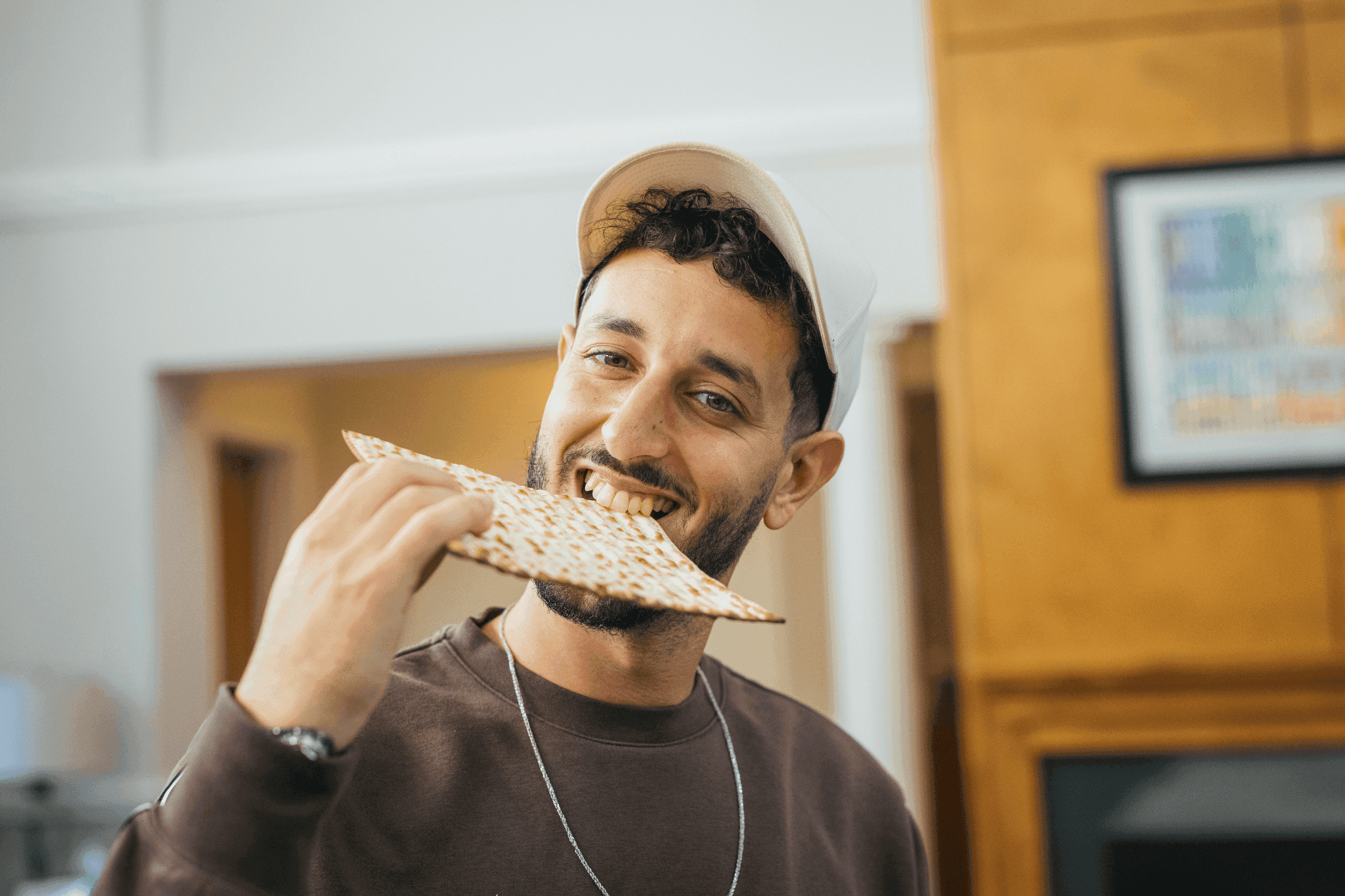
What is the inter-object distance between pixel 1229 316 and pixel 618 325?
2.01 meters

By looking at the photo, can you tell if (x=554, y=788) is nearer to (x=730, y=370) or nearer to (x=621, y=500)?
(x=621, y=500)

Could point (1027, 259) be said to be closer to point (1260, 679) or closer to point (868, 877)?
point (1260, 679)

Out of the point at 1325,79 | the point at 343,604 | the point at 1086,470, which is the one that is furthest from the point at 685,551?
the point at 1325,79

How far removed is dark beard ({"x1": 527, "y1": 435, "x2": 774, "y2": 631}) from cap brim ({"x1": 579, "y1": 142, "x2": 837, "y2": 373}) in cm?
19

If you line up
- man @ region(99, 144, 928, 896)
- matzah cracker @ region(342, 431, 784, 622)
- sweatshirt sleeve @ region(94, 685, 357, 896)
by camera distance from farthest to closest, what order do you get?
man @ region(99, 144, 928, 896)
matzah cracker @ region(342, 431, 784, 622)
sweatshirt sleeve @ region(94, 685, 357, 896)

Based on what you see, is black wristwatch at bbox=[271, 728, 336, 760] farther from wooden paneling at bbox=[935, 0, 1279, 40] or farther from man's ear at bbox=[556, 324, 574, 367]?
wooden paneling at bbox=[935, 0, 1279, 40]

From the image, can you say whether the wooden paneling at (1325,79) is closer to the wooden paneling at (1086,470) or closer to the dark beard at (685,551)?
the wooden paneling at (1086,470)

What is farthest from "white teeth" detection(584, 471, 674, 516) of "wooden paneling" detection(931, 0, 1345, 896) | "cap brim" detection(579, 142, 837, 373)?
"wooden paneling" detection(931, 0, 1345, 896)

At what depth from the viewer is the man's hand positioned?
2.07 feet

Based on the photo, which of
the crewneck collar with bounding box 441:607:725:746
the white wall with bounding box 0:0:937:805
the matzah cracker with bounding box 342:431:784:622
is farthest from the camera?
the white wall with bounding box 0:0:937:805

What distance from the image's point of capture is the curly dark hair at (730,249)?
1.06 metres

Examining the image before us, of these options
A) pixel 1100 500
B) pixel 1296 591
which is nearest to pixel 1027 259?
pixel 1100 500

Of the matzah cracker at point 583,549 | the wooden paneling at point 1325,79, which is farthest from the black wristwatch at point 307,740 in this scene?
the wooden paneling at point 1325,79

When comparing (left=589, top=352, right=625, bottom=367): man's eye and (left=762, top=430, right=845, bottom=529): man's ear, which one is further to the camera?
(left=762, top=430, right=845, bottom=529): man's ear
